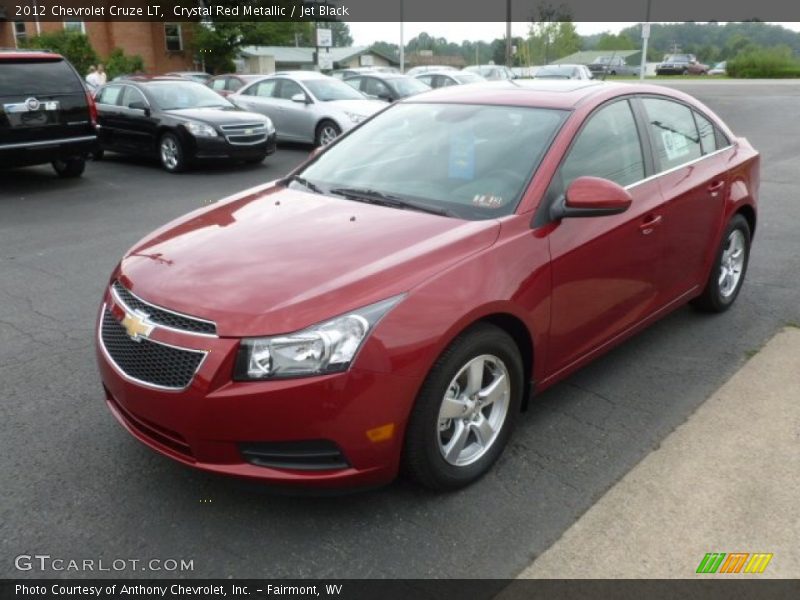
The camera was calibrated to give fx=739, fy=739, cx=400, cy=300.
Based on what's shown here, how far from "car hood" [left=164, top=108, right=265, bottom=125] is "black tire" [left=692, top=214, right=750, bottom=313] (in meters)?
8.77

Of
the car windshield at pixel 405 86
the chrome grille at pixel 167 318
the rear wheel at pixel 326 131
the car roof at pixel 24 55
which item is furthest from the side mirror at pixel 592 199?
the car windshield at pixel 405 86

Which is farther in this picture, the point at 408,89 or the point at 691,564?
Result: the point at 408,89

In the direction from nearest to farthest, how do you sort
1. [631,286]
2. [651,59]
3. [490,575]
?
1. [490,575]
2. [631,286]
3. [651,59]

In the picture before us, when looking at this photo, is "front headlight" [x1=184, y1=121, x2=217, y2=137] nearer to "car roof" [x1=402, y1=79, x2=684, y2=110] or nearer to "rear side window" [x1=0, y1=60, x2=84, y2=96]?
"rear side window" [x1=0, y1=60, x2=84, y2=96]

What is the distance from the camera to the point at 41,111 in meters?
9.50

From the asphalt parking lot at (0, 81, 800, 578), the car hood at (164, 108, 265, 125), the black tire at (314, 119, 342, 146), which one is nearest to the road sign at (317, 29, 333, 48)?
the black tire at (314, 119, 342, 146)

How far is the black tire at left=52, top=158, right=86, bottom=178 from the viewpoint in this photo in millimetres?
11180

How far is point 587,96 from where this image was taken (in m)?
3.92

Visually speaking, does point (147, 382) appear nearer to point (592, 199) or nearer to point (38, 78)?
point (592, 199)

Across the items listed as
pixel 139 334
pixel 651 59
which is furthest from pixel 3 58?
pixel 651 59

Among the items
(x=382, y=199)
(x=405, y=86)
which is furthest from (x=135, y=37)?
(x=382, y=199)

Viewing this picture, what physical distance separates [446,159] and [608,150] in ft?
2.85

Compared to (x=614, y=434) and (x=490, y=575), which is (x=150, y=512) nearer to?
(x=490, y=575)

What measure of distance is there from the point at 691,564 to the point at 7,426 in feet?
10.4
